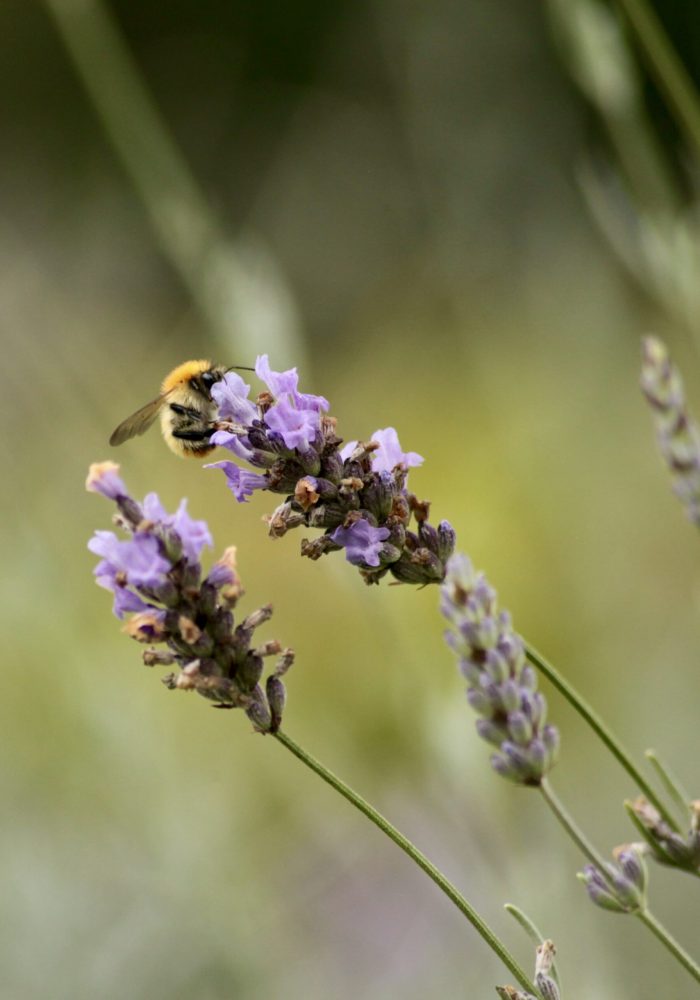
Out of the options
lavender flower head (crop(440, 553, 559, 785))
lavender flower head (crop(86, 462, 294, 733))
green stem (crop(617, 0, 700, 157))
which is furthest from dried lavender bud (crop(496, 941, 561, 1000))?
green stem (crop(617, 0, 700, 157))

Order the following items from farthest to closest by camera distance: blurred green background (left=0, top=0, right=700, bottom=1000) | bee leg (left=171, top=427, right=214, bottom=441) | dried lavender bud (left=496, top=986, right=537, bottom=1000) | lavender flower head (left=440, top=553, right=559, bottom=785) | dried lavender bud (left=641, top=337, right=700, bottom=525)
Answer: blurred green background (left=0, top=0, right=700, bottom=1000), bee leg (left=171, top=427, right=214, bottom=441), dried lavender bud (left=641, top=337, right=700, bottom=525), lavender flower head (left=440, top=553, right=559, bottom=785), dried lavender bud (left=496, top=986, right=537, bottom=1000)

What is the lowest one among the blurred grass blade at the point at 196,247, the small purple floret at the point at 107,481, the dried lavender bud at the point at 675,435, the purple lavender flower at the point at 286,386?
the dried lavender bud at the point at 675,435

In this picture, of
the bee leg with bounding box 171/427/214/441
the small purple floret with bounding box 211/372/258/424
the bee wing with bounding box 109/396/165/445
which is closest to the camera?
the small purple floret with bounding box 211/372/258/424

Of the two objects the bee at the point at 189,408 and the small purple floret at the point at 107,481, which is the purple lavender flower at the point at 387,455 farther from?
the bee at the point at 189,408

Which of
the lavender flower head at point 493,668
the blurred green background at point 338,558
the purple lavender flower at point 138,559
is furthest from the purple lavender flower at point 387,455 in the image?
the blurred green background at point 338,558

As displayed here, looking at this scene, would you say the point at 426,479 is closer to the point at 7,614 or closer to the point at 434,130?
the point at 434,130

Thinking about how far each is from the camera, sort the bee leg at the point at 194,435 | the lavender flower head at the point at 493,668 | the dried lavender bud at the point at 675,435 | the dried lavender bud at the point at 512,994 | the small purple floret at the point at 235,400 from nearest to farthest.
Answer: the dried lavender bud at the point at 512,994, the lavender flower head at the point at 493,668, the small purple floret at the point at 235,400, the dried lavender bud at the point at 675,435, the bee leg at the point at 194,435

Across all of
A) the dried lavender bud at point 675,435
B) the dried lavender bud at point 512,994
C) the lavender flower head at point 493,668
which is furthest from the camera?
the dried lavender bud at point 675,435

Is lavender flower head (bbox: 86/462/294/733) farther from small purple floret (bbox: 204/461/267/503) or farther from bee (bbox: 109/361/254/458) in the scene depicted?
bee (bbox: 109/361/254/458)
